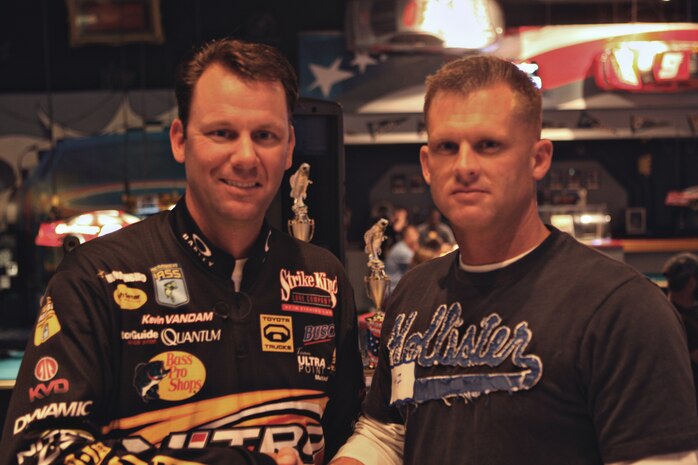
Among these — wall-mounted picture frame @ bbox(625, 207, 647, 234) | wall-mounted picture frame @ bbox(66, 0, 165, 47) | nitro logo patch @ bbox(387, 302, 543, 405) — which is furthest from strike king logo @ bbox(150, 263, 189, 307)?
wall-mounted picture frame @ bbox(625, 207, 647, 234)

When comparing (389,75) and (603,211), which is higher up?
(389,75)

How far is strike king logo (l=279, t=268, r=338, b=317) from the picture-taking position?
1797 millimetres

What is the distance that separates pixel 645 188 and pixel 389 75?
3.97 m

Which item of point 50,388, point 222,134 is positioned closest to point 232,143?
point 222,134

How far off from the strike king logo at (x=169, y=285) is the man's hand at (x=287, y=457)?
38 cm

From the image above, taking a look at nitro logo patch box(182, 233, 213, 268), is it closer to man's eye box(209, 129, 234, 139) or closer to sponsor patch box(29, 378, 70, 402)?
man's eye box(209, 129, 234, 139)

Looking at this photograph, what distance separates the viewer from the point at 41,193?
28.3 feet

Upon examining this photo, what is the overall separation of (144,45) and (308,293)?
327 inches

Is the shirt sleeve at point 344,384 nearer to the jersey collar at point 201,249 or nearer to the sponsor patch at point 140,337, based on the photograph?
the jersey collar at point 201,249

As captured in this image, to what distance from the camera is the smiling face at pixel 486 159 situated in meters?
1.53

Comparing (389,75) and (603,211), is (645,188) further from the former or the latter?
(389,75)

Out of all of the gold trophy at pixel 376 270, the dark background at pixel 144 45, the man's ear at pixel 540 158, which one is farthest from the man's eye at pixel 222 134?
the dark background at pixel 144 45

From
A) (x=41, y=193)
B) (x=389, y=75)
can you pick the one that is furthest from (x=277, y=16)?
(x=41, y=193)

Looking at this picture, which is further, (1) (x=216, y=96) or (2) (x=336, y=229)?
(2) (x=336, y=229)
